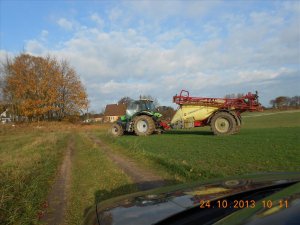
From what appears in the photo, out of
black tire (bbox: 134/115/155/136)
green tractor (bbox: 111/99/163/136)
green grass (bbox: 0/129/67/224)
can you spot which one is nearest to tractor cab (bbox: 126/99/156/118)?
green tractor (bbox: 111/99/163/136)

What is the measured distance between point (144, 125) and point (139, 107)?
168 centimetres

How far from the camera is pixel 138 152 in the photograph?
14.0m

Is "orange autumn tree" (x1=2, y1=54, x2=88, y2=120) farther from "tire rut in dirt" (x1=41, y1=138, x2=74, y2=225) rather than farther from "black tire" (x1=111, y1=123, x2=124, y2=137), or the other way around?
"tire rut in dirt" (x1=41, y1=138, x2=74, y2=225)

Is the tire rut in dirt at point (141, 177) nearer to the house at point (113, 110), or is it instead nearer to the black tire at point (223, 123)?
the black tire at point (223, 123)

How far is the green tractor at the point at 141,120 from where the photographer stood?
2427 centimetres

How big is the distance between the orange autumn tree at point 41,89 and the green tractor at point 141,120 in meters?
30.7

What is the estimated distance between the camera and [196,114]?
2202cm

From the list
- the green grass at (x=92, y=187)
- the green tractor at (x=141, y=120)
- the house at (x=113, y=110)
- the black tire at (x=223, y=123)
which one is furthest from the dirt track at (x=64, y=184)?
the house at (x=113, y=110)

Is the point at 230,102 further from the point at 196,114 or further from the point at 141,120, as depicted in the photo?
the point at 141,120

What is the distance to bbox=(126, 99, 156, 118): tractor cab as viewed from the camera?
2545 centimetres

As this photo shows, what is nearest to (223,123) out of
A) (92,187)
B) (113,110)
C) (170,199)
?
(92,187)

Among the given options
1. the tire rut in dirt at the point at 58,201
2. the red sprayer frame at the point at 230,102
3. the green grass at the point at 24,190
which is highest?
the red sprayer frame at the point at 230,102

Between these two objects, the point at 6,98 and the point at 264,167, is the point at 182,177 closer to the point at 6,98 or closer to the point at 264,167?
the point at 264,167

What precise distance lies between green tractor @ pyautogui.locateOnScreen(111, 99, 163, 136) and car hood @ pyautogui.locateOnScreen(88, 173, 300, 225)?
20869 mm
